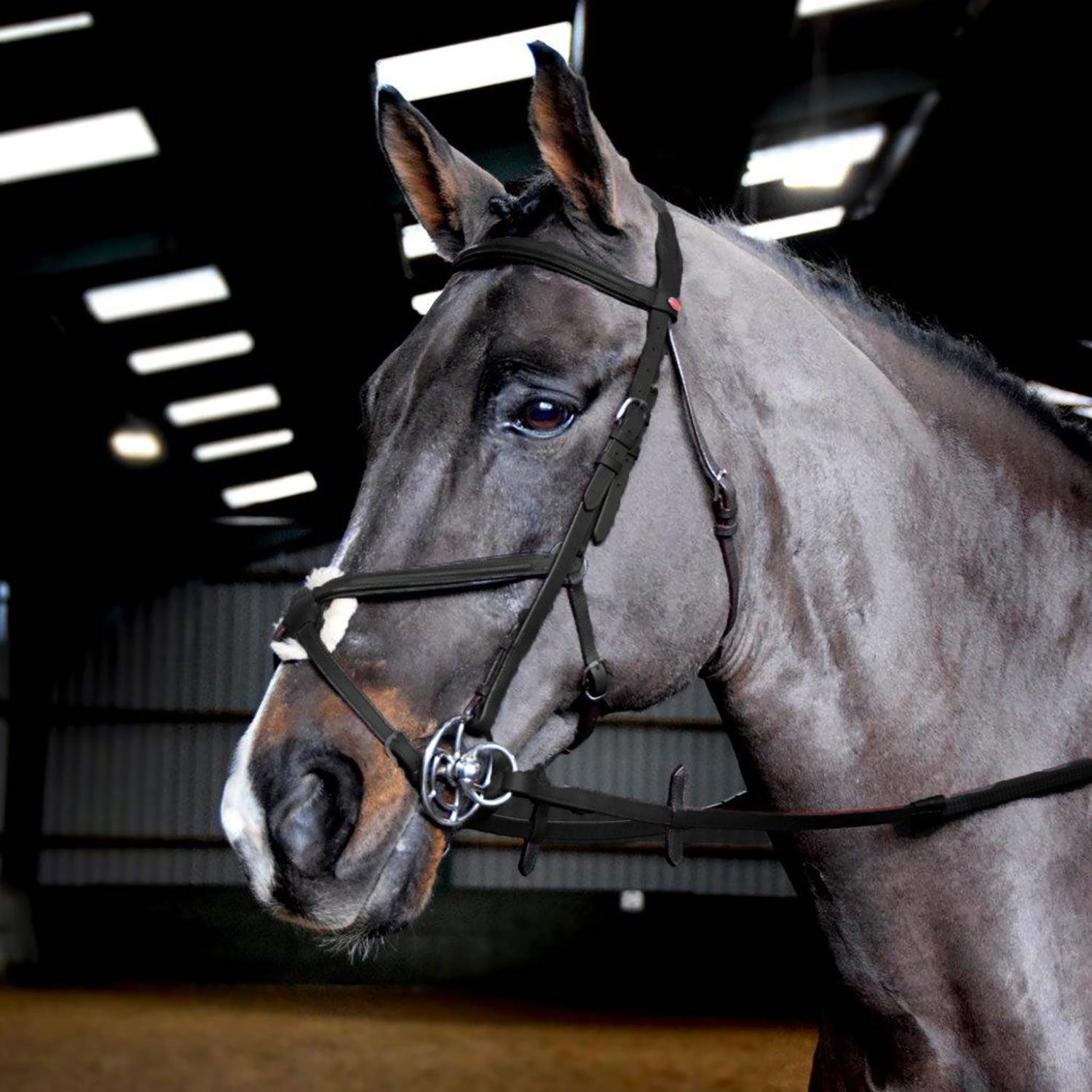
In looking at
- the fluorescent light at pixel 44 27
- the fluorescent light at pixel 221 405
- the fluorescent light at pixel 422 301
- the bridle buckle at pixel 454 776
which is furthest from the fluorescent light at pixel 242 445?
the bridle buckle at pixel 454 776

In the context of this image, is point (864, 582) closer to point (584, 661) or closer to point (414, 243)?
point (584, 661)

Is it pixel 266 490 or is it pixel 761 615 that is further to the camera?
pixel 266 490

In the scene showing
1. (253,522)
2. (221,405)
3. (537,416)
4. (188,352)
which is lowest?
(253,522)

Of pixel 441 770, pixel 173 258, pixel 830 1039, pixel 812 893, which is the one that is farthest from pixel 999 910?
pixel 173 258

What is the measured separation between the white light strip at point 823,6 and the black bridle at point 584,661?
16.3ft

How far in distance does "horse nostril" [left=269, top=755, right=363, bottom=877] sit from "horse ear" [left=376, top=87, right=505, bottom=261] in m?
0.95

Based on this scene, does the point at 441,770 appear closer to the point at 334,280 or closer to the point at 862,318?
the point at 862,318

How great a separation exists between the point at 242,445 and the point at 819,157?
7287 mm

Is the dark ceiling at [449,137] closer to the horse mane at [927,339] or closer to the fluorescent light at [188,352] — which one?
the fluorescent light at [188,352]

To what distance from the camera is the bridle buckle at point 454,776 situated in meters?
1.38

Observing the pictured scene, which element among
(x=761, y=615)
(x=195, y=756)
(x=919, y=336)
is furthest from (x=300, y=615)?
(x=195, y=756)

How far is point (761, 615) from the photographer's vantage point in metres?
1.66

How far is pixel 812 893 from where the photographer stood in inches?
67.6

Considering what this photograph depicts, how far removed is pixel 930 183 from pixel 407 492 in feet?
22.7
